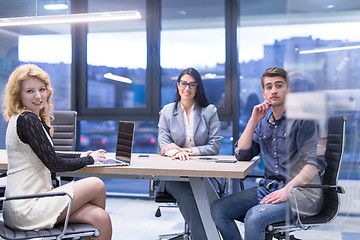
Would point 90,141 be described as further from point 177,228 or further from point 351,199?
point 351,199

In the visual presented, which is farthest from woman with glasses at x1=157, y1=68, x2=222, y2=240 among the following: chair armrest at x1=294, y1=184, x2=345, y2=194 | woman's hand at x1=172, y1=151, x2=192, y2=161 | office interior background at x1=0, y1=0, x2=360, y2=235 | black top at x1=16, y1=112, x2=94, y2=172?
chair armrest at x1=294, y1=184, x2=345, y2=194

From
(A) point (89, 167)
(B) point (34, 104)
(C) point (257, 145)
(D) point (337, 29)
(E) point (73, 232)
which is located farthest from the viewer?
(C) point (257, 145)

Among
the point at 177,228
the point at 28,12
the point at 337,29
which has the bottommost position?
the point at 177,228

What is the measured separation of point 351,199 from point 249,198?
4.20ft

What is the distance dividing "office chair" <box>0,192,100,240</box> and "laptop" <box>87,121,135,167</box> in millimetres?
483

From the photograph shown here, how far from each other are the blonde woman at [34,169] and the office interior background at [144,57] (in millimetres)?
2679

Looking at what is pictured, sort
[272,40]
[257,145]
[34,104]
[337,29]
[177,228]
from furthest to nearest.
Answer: [272,40] → [177,228] → [257,145] → [34,104] → [337,29]

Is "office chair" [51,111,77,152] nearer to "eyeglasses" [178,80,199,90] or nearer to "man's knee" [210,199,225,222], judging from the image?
"eyeglasses" [178,80,199,90]

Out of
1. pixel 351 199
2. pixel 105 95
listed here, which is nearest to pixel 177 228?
pixel 105 95

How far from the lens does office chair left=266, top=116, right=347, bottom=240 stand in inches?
38.2

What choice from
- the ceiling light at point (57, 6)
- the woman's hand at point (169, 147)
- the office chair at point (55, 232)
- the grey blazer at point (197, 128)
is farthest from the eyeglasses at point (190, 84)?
the ceiling light at point (57, 6)

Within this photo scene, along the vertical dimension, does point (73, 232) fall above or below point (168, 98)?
below

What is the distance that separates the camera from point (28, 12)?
5.03m

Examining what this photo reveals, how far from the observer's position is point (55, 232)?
68.4 inches
